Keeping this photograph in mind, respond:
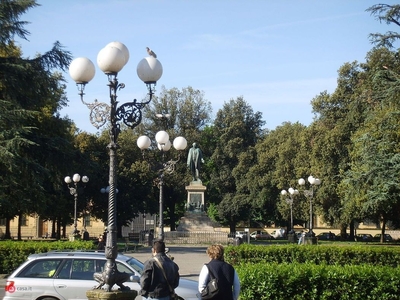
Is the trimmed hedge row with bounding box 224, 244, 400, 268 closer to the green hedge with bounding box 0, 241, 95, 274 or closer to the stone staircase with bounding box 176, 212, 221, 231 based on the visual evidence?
the green hedge with bounding box 0, 241, 95, 274

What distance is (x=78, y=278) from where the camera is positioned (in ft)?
38.8

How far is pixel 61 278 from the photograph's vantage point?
464 inches

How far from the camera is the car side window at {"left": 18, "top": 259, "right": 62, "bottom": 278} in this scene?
1186 centimetres

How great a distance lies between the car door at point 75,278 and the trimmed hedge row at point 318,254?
9.63 meters

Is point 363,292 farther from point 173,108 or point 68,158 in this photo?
point 173,108

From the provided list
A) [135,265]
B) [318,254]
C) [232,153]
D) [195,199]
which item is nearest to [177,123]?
[232,153]

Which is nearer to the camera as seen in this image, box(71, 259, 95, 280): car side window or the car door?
the car door

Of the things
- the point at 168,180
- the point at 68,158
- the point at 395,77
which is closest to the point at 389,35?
the point at 395,77

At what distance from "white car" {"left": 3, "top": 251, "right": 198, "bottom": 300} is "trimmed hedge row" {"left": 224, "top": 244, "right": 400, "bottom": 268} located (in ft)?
30.1

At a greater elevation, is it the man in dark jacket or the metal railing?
the man in dark jacket

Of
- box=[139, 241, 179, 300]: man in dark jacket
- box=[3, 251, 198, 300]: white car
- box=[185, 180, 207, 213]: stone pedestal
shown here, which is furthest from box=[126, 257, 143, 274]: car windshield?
A: box=[185, 180, 207, 213]: stone pedestal

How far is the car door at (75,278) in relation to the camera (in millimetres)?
11547

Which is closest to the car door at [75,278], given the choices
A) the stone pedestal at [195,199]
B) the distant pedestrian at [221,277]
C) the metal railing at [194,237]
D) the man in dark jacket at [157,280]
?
the man in dark jacket at [157,280]

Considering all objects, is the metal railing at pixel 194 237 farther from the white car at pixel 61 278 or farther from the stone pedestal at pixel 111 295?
the stone pedestal at pixel 111 295
